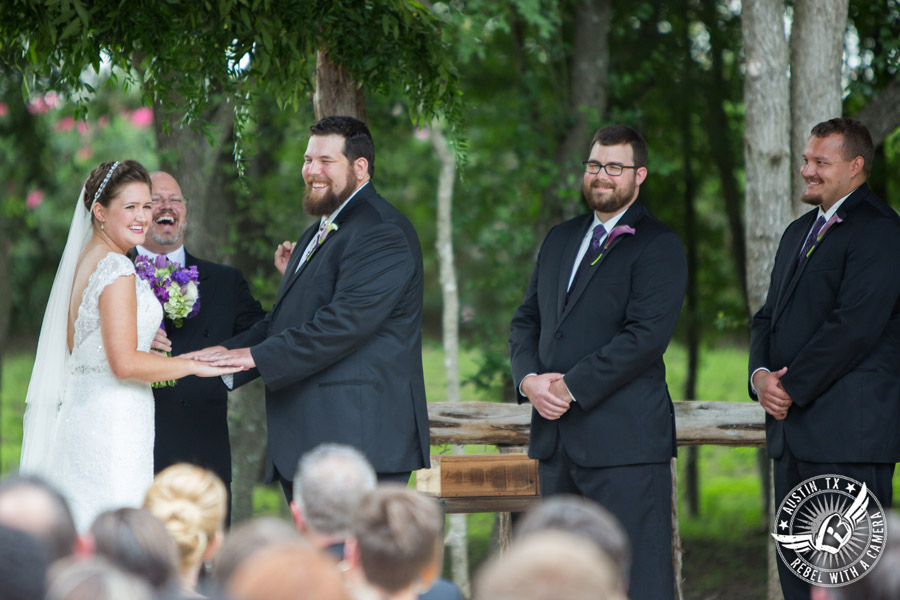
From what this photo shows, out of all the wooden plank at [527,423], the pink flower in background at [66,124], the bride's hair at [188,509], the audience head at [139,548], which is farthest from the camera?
the pink flower in background at [66,124]

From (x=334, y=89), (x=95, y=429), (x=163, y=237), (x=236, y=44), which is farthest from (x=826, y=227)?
(x=95, y=429)

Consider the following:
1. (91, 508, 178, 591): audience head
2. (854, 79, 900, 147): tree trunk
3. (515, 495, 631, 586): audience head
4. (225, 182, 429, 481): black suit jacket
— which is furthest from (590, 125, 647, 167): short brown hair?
(91, 508, 178, 591): audience head

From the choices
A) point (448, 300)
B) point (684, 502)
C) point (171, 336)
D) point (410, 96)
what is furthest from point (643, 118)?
point (171, 336)

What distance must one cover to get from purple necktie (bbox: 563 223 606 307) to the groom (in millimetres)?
680

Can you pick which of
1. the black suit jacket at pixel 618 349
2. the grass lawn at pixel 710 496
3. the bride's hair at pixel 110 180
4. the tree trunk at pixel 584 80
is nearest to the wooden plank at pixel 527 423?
the grass lawn at pixel 710 496

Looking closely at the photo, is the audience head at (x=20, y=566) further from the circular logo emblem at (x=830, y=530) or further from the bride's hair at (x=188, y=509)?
the circular logo emblem at (x=830, y=530)

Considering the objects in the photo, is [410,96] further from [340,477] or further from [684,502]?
[684,502]

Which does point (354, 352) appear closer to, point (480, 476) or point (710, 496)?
point (480, 476)

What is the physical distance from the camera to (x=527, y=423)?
5.99 m

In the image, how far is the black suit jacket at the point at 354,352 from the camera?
425cm

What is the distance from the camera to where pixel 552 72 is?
337 inches

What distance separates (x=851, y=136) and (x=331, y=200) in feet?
7.43

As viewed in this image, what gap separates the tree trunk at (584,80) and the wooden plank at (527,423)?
2562mm

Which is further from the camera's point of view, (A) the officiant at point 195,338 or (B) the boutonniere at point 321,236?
(A) the officiant at point 195,338
